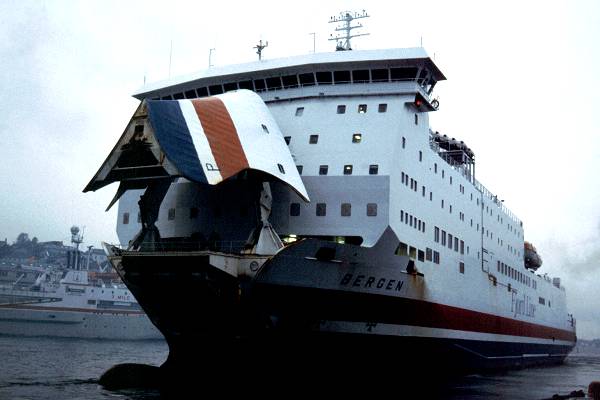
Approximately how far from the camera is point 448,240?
90.8 feet

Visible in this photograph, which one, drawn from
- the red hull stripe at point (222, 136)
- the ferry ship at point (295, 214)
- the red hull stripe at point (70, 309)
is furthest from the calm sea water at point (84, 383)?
the red hull stripe at point (70, 309)

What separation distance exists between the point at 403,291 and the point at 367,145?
557 centimetres

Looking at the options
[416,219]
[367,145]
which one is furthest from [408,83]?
[416,219]

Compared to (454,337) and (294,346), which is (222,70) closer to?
(294,346)

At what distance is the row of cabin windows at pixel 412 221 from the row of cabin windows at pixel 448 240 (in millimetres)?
1785

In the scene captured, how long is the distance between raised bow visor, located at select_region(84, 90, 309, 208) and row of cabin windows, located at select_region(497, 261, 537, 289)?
21207 mm

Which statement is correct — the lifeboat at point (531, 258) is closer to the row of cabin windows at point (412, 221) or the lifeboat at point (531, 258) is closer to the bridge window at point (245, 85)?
the row of cabin windows at point (412, 221)

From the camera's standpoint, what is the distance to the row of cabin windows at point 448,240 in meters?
26.2

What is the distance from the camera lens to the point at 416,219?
23828 millimetres

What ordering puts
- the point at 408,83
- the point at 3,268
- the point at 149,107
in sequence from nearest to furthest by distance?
the point at 149,107 → the point at 408,83 → the point at 3,268

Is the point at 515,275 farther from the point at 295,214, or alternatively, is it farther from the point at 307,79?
the point at 295,214

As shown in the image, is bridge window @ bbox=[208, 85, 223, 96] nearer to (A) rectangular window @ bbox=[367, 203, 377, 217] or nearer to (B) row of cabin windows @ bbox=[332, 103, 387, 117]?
(B) row of cabin windows @ bbox=[332, 103, 387, 117]

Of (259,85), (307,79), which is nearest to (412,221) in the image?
(307,79)

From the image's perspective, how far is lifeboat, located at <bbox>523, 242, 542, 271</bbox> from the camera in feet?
154
